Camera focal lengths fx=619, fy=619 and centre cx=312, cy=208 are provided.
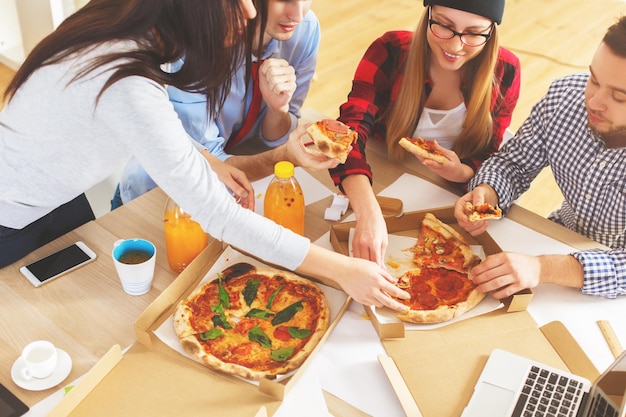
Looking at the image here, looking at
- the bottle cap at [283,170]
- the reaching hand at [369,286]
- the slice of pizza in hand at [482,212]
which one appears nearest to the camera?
the reaching hand at [369,286]

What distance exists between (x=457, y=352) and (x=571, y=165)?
79cm

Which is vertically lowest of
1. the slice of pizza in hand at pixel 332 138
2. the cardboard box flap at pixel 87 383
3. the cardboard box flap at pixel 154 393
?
the cardboard box flap at pixel 154 393

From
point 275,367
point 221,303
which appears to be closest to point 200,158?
point 221,303

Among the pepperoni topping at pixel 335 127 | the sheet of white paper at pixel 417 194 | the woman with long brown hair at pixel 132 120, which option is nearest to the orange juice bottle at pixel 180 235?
the woman with long brown hair at pixel 132 120

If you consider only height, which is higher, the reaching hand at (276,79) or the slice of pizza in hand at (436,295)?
the reaching hand at (276,79)

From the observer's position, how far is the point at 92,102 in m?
1.21

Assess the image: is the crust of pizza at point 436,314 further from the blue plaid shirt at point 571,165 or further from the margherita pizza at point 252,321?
the blue plaid shirt at point 571,165

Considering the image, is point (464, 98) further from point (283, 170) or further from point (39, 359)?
point (39, 359)

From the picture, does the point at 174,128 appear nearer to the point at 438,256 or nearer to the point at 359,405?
the point at 359,405

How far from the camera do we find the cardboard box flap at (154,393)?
1.16m

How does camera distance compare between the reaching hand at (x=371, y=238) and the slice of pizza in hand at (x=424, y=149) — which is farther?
the slice of pizza in hand at (x=424, y=149)

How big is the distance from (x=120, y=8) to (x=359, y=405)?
91cm

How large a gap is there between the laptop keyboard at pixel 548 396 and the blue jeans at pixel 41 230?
119cm

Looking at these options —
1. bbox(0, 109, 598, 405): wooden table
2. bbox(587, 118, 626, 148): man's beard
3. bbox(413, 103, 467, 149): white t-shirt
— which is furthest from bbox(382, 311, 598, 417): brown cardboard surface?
bbox(413, 103, 467, 149): white t-shirt
